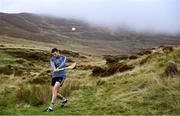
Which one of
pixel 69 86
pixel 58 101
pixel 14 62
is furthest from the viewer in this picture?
pixel 14 62

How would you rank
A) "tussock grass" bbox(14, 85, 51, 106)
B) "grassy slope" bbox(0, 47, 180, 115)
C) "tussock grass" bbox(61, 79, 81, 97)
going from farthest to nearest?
"tussock grass" bbox(61, 79, 81, 97) < "tussock grass" bbox(14, 85, 51, 106) < "grassy slope" bbox(0, 47, 180, 115)

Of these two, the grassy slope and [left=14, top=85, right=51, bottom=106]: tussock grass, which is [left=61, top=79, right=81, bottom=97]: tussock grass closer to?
the grassy slope

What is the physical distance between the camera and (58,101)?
→ 16484mm

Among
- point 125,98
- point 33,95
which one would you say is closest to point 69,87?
point 33,95

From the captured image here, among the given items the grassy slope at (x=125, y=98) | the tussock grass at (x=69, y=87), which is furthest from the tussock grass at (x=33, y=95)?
the tussock grass at (x=69, y=87)

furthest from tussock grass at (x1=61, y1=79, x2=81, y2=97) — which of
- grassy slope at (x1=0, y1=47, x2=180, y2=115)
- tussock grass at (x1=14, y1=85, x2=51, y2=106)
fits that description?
tussock grass at (x1=14, y1=85, x2=51, y2=106)

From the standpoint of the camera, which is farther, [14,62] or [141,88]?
[14,62]

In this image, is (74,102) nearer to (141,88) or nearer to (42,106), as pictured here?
(42,106)

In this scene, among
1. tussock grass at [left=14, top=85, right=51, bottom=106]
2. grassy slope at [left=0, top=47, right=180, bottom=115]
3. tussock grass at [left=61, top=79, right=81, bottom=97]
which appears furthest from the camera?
tussock grass at [left=61, top=79, right=81, bottom=97]

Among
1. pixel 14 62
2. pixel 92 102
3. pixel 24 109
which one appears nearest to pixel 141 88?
pixel 92 102

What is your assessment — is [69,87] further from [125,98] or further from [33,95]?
[125,98]

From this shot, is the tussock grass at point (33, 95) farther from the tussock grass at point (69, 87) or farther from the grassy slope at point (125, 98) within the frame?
the tussock grass at point (69, 87)

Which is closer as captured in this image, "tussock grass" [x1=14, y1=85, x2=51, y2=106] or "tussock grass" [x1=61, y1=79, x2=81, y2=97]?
"tussock grass" [x1=14, y1=85, x2=51, y2=106]

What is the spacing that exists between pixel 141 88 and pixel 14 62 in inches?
1623
